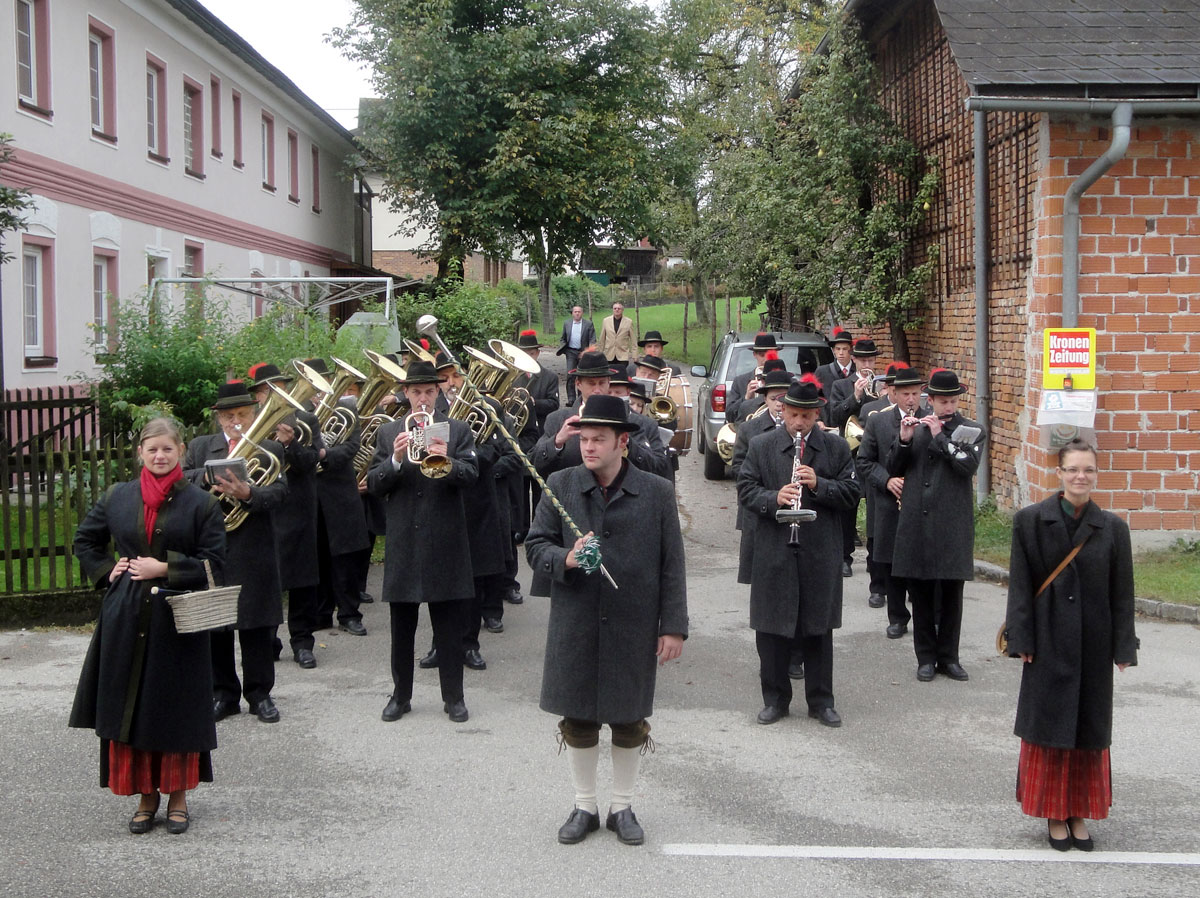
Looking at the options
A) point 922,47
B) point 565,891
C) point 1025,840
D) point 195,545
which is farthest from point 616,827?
point 922,47

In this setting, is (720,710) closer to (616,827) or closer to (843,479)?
(843,479)

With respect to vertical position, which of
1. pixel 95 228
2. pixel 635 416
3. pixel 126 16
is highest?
pixel 126 16

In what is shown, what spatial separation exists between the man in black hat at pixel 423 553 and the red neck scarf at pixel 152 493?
1.63m

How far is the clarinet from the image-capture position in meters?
6.76

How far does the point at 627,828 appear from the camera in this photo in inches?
205

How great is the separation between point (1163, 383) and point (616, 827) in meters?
8.03

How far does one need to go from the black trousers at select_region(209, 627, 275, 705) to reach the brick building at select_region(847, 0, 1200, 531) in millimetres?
7334

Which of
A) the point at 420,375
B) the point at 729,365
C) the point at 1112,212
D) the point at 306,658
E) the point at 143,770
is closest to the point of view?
the point at 143,770

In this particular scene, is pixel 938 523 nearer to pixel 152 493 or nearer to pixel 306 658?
pixel 306 658

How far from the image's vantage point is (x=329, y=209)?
3459 centimetres

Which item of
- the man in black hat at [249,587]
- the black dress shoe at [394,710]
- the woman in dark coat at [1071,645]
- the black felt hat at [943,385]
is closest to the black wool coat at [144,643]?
the man in black hat at [249,587]

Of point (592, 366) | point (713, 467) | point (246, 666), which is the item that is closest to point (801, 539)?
point (592, 366)

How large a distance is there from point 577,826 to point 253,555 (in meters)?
2.88

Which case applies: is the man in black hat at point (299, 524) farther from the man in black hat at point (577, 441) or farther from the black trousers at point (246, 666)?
the man in black hat at point (577, 441)
